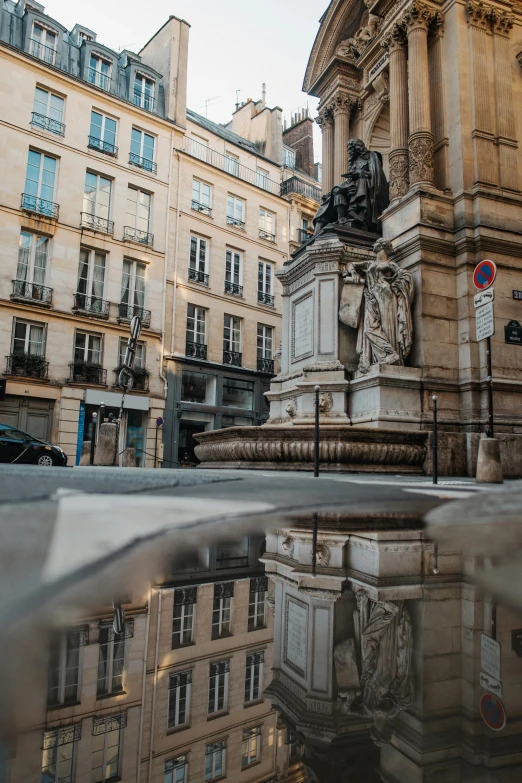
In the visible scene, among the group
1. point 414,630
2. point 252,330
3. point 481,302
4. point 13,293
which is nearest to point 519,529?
point 414,630

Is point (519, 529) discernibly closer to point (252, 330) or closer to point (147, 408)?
point (147, 408)

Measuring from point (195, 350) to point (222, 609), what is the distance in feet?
84.3

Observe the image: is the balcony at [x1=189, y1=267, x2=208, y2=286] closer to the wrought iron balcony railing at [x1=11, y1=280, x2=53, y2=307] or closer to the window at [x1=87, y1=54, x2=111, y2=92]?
the wrought iron balcony railing at [x1=11, y1=280, x2=53, y2=307]

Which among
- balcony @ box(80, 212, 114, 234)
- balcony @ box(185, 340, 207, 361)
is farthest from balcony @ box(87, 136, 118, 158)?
balcony @ box(185, 340, 207, 361)

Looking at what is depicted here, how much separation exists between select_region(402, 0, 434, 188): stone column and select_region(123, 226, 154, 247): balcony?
15420mm

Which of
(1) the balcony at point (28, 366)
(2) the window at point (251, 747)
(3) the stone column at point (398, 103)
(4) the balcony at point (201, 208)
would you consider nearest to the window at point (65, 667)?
(2) the window at point (251, 747)

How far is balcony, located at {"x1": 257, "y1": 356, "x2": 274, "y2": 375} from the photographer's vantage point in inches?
1153

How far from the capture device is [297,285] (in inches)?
494

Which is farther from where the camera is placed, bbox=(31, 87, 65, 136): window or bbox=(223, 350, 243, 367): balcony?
bbox=(223, 350, 243, 367): balcony

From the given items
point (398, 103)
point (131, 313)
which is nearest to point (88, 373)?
point (131, 313)

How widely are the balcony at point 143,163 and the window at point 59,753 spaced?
91.3 feet

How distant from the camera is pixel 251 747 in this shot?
964 millimetres

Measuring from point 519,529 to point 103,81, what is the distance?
2852cm

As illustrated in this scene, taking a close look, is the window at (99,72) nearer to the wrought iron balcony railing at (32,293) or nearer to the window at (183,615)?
the wrought iron balcony railing at (32,293)
